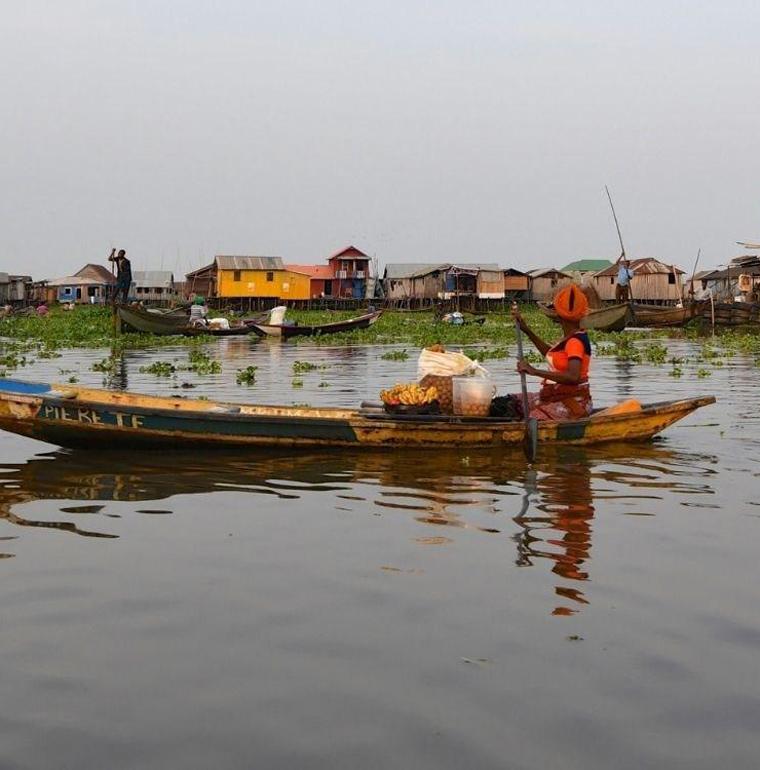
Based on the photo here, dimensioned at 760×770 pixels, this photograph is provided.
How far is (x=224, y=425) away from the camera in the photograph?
328 inches

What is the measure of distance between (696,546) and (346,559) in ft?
6.39

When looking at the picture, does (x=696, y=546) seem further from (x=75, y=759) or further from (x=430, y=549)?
(x=75, y=759)

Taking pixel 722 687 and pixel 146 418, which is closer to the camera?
pixel 722 687

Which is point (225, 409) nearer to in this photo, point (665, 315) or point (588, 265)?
point (665, 315)

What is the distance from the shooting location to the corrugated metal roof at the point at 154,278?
7881 cm

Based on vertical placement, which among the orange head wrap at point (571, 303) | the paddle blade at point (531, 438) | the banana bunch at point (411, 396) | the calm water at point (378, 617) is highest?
the orange head wrap at point (571, 303)

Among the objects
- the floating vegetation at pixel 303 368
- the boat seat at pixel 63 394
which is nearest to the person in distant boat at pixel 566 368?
the boat seat at pixel 63 394

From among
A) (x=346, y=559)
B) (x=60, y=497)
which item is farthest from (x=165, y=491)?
(x=346, y=559)

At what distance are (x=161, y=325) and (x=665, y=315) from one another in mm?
19865

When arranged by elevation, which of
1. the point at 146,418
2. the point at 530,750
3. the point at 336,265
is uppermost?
the point at 336,265

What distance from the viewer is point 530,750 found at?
10.1ft

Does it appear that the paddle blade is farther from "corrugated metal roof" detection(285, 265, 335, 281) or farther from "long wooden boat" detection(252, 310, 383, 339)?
"corrugated metal roof" detection(285, 265, 335, 281)

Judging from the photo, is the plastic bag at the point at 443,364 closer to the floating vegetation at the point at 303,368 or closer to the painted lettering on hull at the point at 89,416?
the painted lettering on hull at the point at 89,416

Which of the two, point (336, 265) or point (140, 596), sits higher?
point (336, 265)
